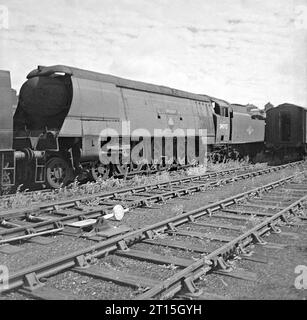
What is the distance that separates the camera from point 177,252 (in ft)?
18.0

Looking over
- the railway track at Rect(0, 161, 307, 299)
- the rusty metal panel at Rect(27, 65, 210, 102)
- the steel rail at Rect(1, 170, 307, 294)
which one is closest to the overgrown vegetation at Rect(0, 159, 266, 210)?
the rusty metal panel at Rect(27, 65, 210, 102)

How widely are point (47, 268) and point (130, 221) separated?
3061mm

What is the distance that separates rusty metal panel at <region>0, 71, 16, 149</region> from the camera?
9.40m

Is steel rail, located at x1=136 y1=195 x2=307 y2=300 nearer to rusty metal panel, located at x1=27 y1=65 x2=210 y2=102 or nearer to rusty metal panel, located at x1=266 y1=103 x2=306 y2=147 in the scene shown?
Result: rusty metal panel, located at x1=27 y1=65 x2=210 y2=102

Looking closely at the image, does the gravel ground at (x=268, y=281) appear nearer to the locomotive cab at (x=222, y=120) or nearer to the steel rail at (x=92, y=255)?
the steel rail at (x=92, y=255)

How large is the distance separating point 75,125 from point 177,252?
6.75m

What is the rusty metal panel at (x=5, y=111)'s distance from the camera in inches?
370

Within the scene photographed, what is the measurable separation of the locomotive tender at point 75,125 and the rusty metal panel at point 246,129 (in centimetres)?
751

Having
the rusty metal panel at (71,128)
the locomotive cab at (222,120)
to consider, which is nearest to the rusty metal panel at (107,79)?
the rusty metal panel at (71,128)

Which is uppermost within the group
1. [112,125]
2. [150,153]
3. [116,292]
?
[112,125]

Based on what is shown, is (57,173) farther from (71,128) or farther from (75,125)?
(75,125)
